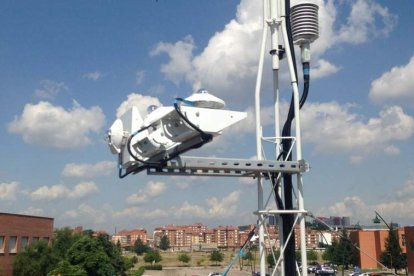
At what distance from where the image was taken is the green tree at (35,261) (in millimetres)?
46000

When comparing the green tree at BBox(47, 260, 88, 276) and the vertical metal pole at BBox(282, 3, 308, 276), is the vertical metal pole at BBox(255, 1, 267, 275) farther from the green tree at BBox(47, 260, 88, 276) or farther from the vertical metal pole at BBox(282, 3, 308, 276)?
the green tree at BBox(47, 260, 88, 276)

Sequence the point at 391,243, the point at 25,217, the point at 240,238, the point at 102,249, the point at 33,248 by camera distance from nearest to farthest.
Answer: the point at 102,249 < the point at 33,248 < the point at 25,217 < the point at 391,243 < the point at 240,238

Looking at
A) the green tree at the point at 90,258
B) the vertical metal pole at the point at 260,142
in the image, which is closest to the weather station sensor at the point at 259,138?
the vertical metal pole at the point at 260,142

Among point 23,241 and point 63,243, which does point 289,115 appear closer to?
point 63,243

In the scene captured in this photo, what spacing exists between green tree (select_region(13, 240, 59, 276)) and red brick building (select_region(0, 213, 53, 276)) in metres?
1.69

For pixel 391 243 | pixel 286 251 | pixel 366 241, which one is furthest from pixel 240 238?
pixel 286 251

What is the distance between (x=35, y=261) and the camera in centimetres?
4662

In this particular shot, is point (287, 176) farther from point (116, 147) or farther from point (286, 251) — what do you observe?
point (116, 147)

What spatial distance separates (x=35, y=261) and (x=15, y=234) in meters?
6.04

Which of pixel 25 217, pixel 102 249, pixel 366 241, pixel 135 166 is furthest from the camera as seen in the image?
pixel 366 241

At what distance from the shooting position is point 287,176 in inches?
565

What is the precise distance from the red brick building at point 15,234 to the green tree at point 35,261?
5.54ft

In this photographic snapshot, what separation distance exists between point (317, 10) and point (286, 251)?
7667mm

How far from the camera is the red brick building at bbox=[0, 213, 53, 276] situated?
49000mm
